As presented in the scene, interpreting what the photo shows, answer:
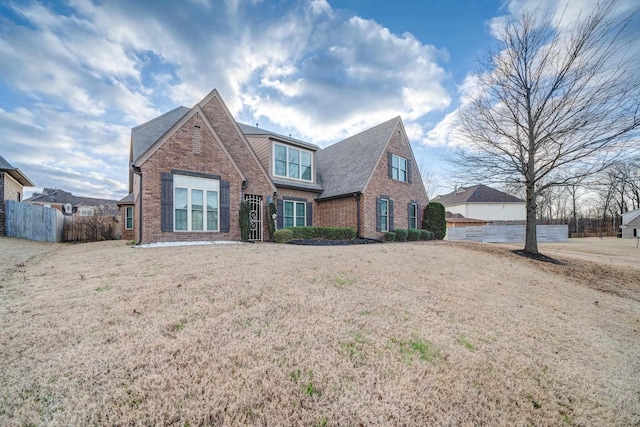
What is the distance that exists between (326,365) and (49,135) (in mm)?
23496

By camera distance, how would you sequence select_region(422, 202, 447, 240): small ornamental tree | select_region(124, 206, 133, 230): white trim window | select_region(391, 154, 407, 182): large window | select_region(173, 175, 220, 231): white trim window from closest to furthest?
1. select_region(173, 175, 220, 231): white trim window
2. select_region(391, 154, 407, 182): large window
3. select_region(124, 206, 133, 230): white trim window
4. select_region(422, 202, 447, 240): small ornamental tree

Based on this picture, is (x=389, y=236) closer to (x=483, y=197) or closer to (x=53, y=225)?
(x=53, y=225)

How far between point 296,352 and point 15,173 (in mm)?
23268

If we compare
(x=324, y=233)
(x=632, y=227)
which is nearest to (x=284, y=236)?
(x=324, y=233)

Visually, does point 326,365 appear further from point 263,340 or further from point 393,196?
point 393,196

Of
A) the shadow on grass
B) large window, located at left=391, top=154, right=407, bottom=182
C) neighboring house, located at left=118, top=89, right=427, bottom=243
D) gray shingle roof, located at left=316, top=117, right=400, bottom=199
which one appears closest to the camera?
neighboring house, located at left=118, top=89, right=427, bottom=243

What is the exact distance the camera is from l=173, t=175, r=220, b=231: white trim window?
33.5ft

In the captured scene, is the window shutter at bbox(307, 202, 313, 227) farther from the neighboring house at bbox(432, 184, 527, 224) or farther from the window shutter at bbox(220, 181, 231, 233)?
the neighboring house at bbox(432, 184, 527, 224)

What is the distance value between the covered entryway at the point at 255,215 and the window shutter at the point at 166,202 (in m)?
3.43

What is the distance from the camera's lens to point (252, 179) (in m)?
12.6

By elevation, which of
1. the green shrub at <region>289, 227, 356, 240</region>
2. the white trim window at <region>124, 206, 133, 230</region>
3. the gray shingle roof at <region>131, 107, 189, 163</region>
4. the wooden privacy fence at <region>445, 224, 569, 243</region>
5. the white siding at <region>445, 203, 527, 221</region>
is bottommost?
the wooden privacy fence at <region>445, 224, 569, 243</region>

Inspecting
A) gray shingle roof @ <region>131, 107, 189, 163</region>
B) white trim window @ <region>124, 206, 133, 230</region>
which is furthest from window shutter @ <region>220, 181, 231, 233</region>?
white trim window @ <region>124, 206, 133, 230</region>

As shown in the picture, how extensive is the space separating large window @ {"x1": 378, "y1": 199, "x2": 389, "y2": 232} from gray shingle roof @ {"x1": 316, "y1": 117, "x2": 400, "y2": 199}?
7.02 feet

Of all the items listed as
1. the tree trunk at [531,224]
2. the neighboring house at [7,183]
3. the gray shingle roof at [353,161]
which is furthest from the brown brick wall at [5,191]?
the tree trunk at [531,224]
